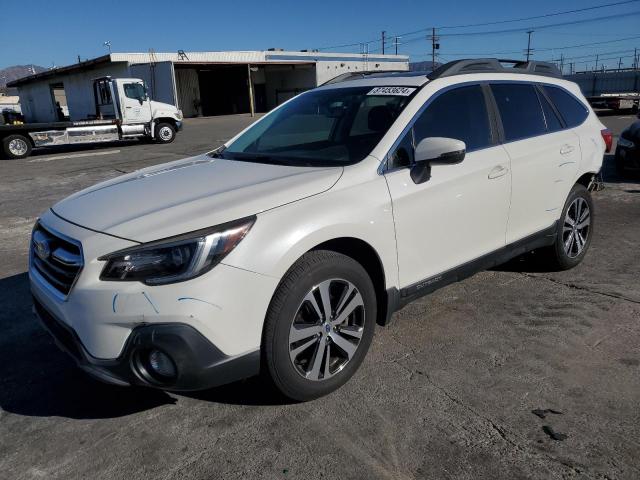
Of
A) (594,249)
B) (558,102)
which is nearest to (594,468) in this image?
(558,102)

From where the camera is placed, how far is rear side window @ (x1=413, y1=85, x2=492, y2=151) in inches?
133

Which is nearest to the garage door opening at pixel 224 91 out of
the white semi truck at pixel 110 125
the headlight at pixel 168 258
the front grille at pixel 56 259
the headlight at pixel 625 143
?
the white semi truck at pixel 110 125

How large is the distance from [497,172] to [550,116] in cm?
114

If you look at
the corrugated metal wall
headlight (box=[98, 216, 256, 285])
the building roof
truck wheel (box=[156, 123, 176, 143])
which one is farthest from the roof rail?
the corrugated metal wall

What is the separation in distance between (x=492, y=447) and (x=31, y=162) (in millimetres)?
17094

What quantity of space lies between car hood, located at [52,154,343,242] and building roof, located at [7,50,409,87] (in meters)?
36.4

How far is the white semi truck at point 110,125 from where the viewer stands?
17312mm

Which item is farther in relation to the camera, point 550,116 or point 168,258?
point 550,116

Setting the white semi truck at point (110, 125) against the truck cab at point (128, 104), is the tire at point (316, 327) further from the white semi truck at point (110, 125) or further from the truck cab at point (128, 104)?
the truck cab at point (128, 104)

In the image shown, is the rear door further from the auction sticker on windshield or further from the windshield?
the windshield

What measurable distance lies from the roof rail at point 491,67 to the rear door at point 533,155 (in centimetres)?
14

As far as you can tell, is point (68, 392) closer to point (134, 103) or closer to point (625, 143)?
point (625, 143)

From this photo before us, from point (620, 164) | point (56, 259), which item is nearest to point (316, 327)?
point (56, 259)

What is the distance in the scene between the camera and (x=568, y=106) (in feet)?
15.2
